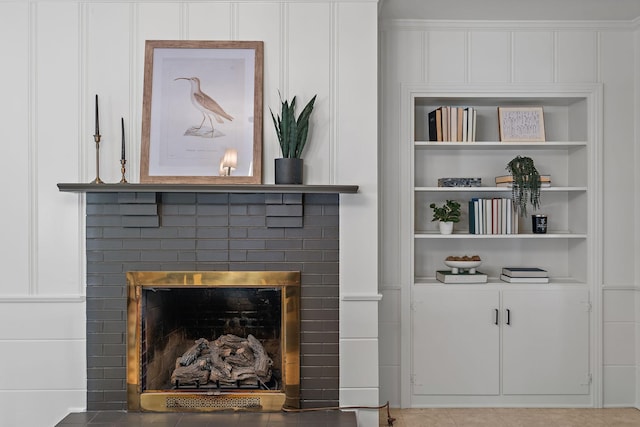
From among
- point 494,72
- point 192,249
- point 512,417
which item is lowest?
point 512,417

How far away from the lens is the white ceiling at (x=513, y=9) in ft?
10.7

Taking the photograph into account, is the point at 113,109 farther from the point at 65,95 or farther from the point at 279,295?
the point at 279,295

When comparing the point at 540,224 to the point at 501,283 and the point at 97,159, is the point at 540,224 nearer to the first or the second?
the point at 501,283

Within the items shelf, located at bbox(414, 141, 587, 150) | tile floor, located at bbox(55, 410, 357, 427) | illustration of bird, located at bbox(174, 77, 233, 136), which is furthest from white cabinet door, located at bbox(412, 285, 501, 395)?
illustration of bird, located at bbox(174, 77, 233, 136)

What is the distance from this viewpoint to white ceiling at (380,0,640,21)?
3.26 m

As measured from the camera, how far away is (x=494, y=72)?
358 centimetres

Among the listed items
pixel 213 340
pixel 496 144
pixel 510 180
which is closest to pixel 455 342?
pixel 510 180

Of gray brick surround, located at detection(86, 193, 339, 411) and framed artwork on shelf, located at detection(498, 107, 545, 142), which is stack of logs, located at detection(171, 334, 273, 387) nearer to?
gray brick surround, located at detection(86, 193, 339, 411)

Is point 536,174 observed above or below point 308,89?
below

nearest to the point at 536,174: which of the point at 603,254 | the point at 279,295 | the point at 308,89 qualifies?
the point at 603,254

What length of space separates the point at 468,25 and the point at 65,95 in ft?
8.29

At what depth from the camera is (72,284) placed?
298 centimetres

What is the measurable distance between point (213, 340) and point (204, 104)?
1.32m

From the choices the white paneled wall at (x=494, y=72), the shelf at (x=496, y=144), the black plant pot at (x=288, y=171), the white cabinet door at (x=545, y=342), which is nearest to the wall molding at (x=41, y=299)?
the black plant pot at (x=288, y=171)
